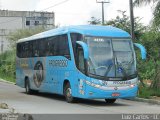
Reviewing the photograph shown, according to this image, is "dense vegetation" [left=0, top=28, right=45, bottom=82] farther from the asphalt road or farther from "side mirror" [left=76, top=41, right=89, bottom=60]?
"side mirror" [left=76, top=41, right=89, bottom=60]

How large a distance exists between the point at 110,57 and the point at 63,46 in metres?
2.83

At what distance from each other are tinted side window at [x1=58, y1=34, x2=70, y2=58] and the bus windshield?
157cm

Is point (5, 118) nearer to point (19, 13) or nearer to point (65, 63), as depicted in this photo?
point (65, 63)

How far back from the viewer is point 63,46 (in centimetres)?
2142

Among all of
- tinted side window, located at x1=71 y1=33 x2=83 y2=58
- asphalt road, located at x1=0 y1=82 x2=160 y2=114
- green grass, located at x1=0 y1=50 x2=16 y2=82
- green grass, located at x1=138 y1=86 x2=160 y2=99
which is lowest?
asphalt road, located at x1=0 y1=82 x2=160 y2=114

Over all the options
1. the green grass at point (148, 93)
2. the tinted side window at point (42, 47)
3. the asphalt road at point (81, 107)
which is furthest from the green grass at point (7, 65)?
the asphalt road at point (81, 107)

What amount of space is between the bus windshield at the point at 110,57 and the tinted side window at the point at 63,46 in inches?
61.7

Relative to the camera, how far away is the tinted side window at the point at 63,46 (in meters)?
21.0

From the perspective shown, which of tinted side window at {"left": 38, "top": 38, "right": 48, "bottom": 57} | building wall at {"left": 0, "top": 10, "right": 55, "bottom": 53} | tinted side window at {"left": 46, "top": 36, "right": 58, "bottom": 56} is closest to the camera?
tinted side window at {"left": 46, "top": 36, "right": 58, "bottom": 56}

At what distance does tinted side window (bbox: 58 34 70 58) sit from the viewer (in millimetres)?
20962

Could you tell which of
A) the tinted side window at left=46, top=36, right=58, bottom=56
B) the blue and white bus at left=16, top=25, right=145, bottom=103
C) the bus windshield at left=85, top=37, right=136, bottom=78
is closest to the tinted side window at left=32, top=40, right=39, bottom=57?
the tinted side window at left=46, top=36, right=58, bottom=56

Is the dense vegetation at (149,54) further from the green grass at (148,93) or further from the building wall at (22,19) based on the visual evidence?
the building wall at (22,19)

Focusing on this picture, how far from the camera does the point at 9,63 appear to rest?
57.8 m

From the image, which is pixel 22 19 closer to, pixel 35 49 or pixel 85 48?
pixel 35 49
